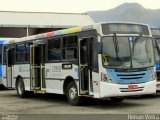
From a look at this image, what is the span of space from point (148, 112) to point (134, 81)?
1.70m

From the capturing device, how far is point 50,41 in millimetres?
16562

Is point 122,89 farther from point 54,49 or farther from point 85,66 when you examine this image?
point 54,49

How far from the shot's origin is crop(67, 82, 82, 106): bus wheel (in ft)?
48.3

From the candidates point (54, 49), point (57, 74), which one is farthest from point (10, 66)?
point (57, 74)

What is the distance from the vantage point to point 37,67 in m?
17.8

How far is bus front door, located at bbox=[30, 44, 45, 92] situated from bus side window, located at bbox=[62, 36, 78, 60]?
6.06 feet

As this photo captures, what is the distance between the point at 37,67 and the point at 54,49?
6.18 feet

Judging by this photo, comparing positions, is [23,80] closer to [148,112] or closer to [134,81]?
[134,81]

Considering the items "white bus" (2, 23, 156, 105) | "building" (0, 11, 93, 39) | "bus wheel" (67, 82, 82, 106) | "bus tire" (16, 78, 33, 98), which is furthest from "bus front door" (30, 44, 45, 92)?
"building" (0, 11, 93, 39)

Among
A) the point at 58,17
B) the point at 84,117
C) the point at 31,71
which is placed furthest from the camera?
the point at 58,17

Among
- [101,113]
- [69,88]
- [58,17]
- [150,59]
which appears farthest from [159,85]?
[58,17]

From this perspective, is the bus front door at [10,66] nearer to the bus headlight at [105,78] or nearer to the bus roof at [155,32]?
the bus roof at [155,32]

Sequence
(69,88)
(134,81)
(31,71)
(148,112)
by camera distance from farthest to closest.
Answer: (31,71) → (69,88) → (134,81) → (148,112)

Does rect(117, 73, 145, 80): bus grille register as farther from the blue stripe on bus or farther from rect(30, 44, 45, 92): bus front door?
rect(30, 44, 45, 92): bus front door
